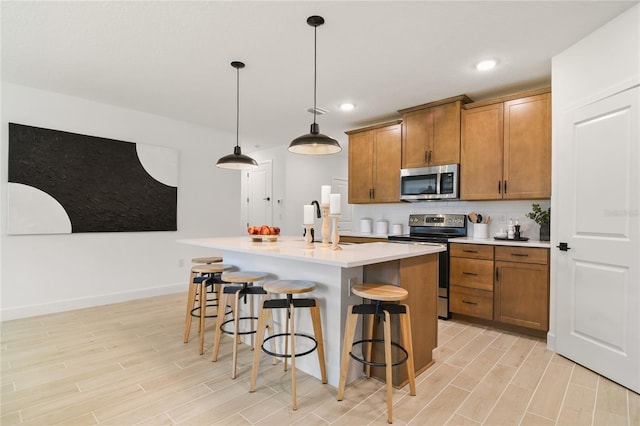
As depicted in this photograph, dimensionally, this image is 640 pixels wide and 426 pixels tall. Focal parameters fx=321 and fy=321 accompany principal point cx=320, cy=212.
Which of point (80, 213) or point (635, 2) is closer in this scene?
point (635, 2)

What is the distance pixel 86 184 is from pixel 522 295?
16.3ft

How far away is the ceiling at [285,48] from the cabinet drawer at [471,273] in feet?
6.14

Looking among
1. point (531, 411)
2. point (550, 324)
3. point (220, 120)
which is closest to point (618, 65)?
point (550, 324)

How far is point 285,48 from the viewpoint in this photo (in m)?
2.68

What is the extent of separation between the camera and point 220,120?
187 inches

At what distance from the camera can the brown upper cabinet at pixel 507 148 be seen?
3.16m

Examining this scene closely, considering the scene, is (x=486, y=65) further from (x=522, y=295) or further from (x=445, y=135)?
(x=522, y=295)

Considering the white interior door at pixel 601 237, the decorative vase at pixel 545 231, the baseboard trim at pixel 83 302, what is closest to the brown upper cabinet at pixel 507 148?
the decorative vase at pixel 545 231

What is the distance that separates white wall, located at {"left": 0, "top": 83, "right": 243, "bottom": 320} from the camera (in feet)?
11.4

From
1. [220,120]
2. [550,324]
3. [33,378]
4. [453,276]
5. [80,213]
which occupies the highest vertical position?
[220,120]

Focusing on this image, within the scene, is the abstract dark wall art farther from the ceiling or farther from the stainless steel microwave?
the stainless steel microwave

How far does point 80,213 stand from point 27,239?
21.7 inches

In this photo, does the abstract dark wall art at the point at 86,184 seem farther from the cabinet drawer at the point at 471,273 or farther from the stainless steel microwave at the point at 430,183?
the cabinet drawer at the point at 471,273

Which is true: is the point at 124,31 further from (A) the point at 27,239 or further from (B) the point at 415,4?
(A) the point at 27,239
